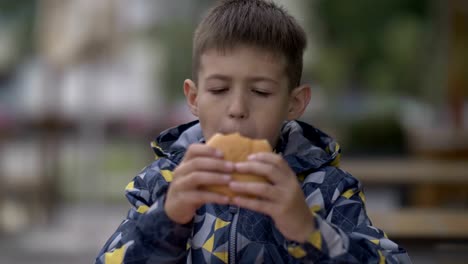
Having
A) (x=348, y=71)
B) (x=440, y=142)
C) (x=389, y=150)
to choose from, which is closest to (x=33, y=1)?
(x=348, y=71)

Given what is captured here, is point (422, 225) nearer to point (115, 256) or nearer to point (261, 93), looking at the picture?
point (261, 93)

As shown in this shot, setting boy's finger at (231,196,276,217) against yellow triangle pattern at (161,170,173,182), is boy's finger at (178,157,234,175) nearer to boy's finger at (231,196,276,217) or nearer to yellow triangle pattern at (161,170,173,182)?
boy's finger at (231,196,276,217)

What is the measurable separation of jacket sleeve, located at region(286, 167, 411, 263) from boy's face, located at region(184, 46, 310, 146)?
0.17m

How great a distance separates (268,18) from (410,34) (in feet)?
54.2

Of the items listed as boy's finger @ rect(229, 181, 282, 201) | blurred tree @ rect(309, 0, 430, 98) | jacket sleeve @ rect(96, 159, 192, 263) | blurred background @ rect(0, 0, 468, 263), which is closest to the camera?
boy's finger @ rect(229, 181, 282, 201)

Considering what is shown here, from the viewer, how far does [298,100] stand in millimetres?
1935

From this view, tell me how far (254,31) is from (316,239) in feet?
1.60

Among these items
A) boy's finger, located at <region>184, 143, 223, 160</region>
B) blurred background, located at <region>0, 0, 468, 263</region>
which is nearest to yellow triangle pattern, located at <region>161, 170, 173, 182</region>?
boy's finger, located at <region>184, 143, 223, 160</region>

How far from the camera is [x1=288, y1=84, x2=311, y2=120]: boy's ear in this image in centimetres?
190

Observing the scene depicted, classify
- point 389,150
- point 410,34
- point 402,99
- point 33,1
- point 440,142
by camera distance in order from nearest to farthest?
1. point 440,142
2. point 389,150
3. point 410,34
4. point 402,99
5. point 33,1

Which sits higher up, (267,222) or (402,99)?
(267,222)

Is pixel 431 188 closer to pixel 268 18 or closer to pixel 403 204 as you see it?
pixel 403 204

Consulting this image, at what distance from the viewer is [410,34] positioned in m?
17.9

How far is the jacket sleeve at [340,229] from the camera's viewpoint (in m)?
1.55
